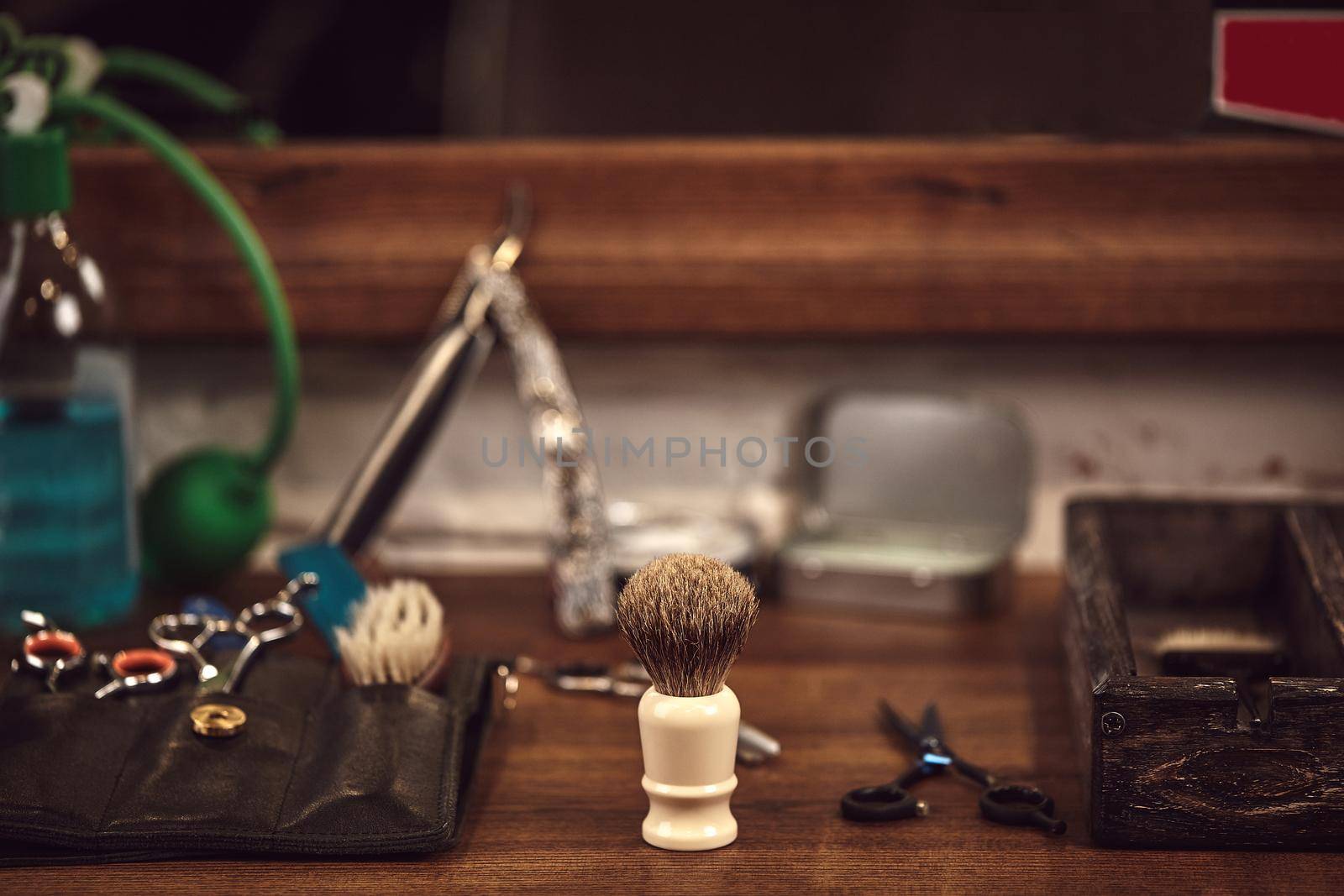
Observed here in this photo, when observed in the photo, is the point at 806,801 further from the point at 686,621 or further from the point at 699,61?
the point at 699,61

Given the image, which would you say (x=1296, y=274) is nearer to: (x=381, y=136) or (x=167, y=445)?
(x=381, y=136)

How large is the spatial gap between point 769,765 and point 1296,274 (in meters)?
0.45

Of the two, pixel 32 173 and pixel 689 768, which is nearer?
pixel 689 768

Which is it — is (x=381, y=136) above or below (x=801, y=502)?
above

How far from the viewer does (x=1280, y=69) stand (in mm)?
804

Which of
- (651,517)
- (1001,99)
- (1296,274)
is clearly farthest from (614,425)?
(1296,274)

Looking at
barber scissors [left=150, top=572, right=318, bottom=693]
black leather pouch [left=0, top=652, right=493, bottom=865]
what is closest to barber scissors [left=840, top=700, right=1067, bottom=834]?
black leather pouch [left=0, top=652, right=493, bottom=865]

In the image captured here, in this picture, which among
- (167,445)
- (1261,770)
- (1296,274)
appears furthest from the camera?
(167,445)

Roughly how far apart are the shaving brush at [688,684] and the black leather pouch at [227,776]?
Result: 0.08m

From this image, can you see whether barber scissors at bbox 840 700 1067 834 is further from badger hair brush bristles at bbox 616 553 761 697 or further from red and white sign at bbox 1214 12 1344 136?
red and white sign at bbox 1214 12 1344 136

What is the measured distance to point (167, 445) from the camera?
0.90 metres

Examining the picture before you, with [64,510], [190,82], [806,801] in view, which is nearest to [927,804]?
[806,801]

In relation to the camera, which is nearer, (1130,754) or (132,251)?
(1130,754)

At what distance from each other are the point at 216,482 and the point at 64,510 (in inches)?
3.4
